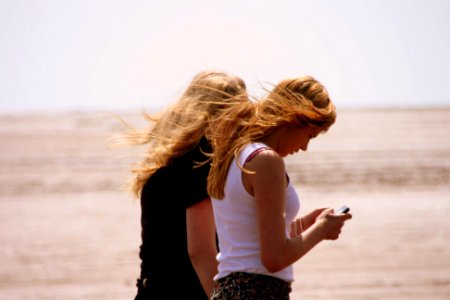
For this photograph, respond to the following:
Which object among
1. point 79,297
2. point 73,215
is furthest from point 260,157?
point 73,215

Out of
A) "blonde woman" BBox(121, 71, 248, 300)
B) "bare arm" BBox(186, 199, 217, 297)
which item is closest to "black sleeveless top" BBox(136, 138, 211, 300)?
"blonde woman" BBox(121, 71, 248, 300)

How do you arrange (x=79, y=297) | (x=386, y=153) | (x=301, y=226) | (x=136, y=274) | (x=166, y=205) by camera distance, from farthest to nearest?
1. (x=386, y=153)
2. (x=136, y=274)
3. (x=79, y=297)
4. (x=166, y=205)
5. (x=301, y=226)

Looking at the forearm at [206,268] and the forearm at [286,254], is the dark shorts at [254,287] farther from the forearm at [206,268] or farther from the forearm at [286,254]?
the forearm at [206,268]

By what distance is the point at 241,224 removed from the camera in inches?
109

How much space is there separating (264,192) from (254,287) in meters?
0.29

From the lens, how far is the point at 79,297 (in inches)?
316

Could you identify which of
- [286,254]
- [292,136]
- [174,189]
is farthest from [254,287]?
[174,189]

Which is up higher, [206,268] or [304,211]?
[206,268]

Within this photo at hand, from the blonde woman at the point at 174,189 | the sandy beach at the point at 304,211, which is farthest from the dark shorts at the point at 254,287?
the sandy beach at the point at 304,211

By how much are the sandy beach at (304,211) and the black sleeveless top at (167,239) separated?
1424 mm

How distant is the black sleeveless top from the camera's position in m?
3.41

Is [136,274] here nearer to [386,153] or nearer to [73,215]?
[73,215]

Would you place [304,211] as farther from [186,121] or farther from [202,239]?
[202,239]

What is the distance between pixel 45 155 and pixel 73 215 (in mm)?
6590
